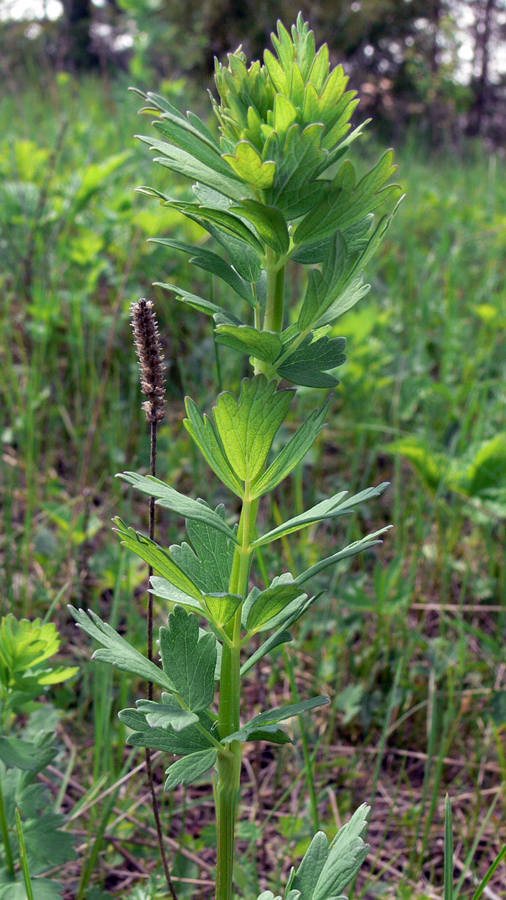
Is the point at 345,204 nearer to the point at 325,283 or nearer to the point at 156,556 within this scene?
the point at 325,283

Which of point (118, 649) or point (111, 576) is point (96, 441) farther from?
point (118, 649)

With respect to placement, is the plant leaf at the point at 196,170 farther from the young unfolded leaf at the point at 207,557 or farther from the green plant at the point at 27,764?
the green plant at the point at 27,764

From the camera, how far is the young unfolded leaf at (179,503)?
62cm

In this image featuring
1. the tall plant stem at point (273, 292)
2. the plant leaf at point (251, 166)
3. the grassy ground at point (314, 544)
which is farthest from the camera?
the grassy ground at point (314, 544)

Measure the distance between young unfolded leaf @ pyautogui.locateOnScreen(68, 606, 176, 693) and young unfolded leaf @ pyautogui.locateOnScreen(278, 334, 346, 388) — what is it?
0.31 meters

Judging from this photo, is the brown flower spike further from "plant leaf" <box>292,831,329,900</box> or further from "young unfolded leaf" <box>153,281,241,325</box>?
"plant leaf" <box>292,831,329,900</box>

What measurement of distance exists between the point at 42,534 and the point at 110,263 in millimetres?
1578

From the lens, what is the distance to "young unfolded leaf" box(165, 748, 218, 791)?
25.4 inches

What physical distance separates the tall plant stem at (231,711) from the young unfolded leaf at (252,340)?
5.4 inches

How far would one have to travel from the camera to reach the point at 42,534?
185cm

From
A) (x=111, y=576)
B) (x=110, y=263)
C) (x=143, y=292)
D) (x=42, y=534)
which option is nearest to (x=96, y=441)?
(x=42, y=534)

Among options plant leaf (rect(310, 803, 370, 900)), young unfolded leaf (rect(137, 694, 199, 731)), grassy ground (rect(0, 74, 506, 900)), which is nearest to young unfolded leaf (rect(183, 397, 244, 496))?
young unfolded leaf (rect(137, 694, 199, 731))

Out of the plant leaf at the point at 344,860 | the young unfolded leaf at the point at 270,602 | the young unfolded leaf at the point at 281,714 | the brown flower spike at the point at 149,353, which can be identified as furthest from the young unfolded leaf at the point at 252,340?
the plant leaf at the point at 344,860

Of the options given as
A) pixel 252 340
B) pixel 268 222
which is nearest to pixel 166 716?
pixel 252 340
